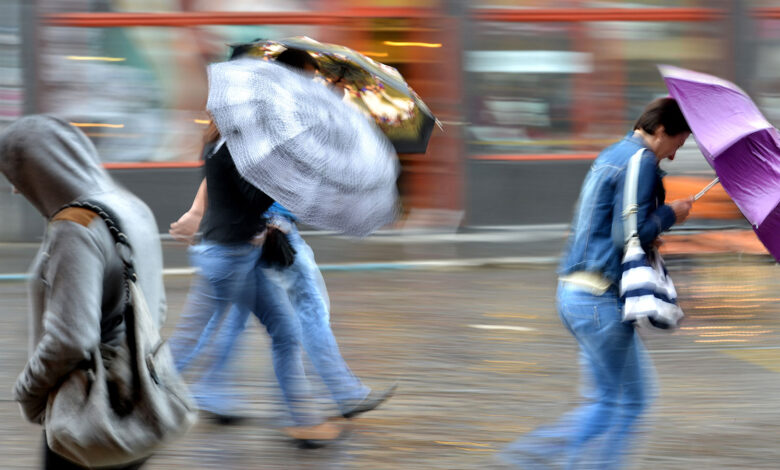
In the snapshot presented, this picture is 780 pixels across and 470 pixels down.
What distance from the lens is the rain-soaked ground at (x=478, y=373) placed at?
18.0ft

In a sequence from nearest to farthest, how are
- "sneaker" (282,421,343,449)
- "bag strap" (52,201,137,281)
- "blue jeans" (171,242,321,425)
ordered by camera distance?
"bag strap" (52,201,137,281), "blue jeans" (171,242,321,425), "sneaker" (282,421,343,449)

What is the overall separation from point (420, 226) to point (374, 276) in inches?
71.2

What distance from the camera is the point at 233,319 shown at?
18.7ft

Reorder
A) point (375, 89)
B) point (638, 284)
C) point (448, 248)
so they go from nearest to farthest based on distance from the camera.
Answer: point (638, 284) → point (375, 89) → point (448, 248)

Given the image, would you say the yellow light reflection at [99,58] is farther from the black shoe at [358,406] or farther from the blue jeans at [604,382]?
the blue jeans at [604,382]

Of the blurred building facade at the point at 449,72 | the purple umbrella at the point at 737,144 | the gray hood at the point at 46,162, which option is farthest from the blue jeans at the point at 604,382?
the blurred building facade at the point at 449,72

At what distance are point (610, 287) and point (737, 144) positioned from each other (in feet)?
2.37

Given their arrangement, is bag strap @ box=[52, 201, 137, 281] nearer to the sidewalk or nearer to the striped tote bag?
the striped tote bag

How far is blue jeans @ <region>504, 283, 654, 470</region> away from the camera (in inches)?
178

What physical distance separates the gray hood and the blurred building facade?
8210 millimetres

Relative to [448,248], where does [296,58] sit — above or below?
above

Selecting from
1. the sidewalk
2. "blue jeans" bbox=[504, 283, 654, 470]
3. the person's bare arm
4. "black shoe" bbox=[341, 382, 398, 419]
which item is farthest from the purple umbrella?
the sidewalk

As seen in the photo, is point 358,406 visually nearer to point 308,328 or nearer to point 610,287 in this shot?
point 308,328

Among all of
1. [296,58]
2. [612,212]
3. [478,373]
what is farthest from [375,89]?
[478,373]
